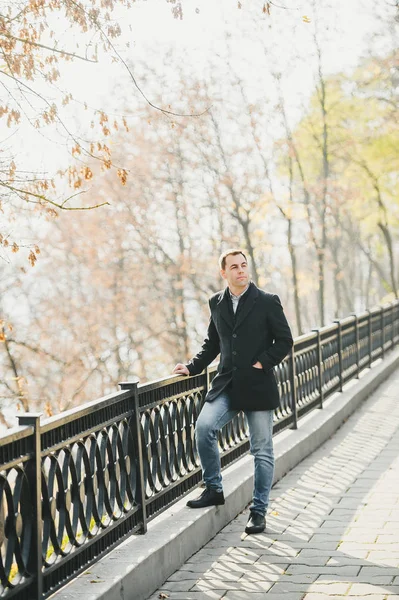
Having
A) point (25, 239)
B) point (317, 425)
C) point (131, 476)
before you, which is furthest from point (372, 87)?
point (131, 476)

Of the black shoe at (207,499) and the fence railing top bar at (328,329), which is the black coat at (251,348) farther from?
the fence railing top bar at (328,329)

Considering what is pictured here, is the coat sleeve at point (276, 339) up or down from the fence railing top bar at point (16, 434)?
up

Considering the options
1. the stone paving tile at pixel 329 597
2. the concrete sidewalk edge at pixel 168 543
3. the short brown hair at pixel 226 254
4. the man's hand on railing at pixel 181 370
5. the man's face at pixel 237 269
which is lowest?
→ the stone paving tile at pixel 329 597

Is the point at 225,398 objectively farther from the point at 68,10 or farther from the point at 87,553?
the point at 68,10

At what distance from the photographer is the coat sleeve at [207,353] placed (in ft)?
22.8

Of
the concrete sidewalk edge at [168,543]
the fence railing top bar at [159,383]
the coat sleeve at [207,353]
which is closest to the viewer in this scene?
the concrete sidewalk edge at [168,543]

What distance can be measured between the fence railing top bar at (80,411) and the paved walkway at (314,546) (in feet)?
3.71

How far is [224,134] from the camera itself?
28688mm

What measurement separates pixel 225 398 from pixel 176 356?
27687mm

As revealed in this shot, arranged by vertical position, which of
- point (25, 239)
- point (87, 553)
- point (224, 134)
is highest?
point (224, 134)

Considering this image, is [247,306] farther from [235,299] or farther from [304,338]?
[304,338]

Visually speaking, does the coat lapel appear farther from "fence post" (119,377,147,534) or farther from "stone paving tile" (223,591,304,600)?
"stone paving tile" (223,591,304,600)

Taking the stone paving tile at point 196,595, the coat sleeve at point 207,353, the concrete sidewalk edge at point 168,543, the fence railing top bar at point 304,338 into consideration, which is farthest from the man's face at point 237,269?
the fence railing top bar at point 304,338

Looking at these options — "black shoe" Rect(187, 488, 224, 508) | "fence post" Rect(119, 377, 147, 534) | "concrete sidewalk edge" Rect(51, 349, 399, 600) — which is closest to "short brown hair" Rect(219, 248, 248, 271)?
"fence post" Rect(119, 377, 147, 534)
